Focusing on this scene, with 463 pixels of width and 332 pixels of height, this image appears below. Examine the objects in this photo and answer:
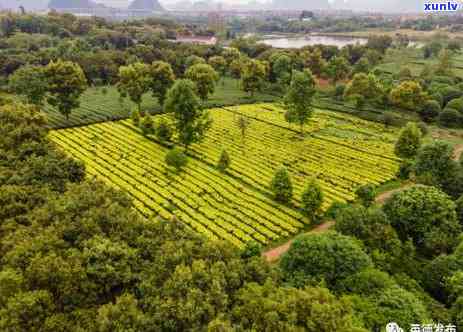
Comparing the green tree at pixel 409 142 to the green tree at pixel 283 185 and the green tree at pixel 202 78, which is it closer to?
the green tree at pixel 283 185


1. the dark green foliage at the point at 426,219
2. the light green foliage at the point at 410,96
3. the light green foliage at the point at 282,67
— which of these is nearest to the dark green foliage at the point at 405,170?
the dark green foliage at the point at 426,219

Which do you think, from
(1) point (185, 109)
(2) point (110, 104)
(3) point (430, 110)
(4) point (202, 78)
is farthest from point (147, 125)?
(3) point (430, 110)

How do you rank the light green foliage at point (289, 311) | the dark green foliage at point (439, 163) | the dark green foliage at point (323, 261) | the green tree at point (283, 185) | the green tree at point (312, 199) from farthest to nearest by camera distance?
1. the green tree at point (283, 185)
2. the dark green foliage at point (439, 163)
3. the green tree at point (312, 199)
4. the dark green foliage at point (323, 261)
5. the light green foliage at point (289, 311)

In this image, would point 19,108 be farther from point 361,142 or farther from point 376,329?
point 361,142

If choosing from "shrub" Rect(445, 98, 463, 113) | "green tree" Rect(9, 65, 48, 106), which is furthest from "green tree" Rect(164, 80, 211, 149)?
"shrub" Rect(445, 98, 463, 113)

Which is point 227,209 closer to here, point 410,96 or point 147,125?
point 147,125

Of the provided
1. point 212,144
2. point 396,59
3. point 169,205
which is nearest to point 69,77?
point 212,144

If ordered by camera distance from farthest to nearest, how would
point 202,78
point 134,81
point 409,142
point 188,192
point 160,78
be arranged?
point 202,78 → point 160,78 → point 134,81 → point 409,142 → point 188,192
